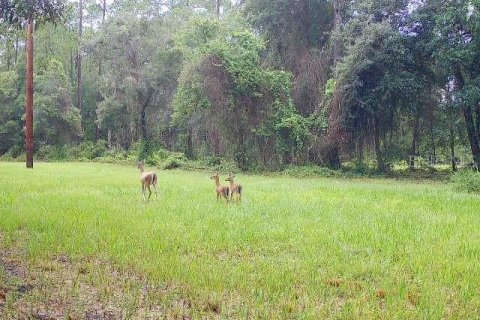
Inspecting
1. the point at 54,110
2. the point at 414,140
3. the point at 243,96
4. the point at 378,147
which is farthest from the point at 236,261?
the point at 54,110

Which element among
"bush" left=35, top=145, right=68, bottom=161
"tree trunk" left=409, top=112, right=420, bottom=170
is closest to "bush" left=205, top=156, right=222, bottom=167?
"tree trunk" left=409, top=112, right=420, bottom=170

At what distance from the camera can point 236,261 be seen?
18.0ft

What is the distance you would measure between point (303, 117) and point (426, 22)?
820 centimetres

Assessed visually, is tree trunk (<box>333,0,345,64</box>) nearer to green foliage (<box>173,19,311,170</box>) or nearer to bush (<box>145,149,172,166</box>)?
green foliage (<box>173,19,311,170</box>)

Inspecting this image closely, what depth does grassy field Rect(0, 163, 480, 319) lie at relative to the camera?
4035 millimetres

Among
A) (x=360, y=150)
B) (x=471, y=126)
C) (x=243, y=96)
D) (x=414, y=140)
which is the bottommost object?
(x=360, y=150)

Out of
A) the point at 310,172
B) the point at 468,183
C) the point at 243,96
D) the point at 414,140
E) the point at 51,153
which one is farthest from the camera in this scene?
the point at 51,153

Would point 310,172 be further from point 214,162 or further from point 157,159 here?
point 157,159

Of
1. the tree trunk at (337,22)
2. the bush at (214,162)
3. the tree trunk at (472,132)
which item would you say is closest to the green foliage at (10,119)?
the bush at (214,162)

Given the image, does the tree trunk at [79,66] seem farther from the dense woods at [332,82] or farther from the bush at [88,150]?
the dense woods at [332,82]

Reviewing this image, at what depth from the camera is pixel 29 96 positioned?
26.6 m

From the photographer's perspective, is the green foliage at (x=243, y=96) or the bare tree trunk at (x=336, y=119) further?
the green foliage at (x=243, y=96)

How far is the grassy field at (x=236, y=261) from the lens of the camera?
4.04m

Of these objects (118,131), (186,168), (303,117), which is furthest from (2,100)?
(303,117)
